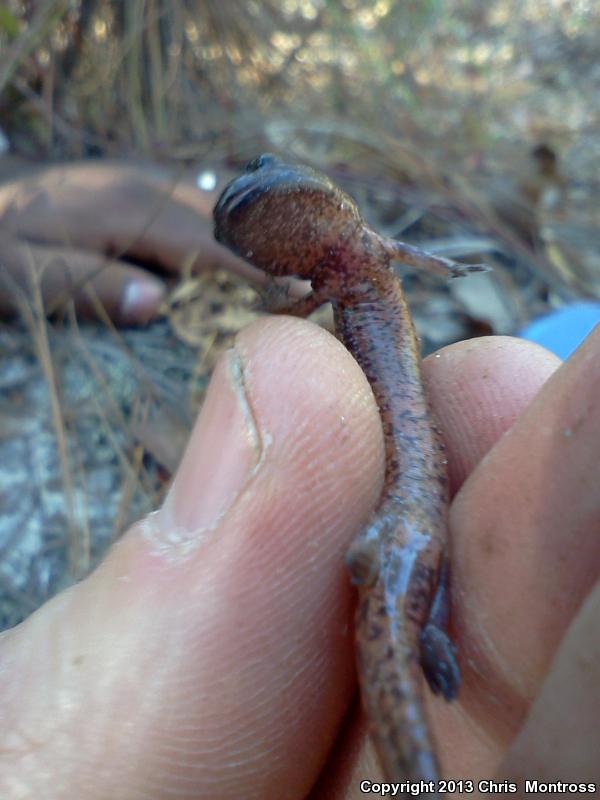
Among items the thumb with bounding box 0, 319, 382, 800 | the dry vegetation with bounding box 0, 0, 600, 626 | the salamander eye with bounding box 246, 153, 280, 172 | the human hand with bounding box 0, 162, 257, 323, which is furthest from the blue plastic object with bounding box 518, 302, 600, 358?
the thumb with bounding box 0, 319, 382, 800

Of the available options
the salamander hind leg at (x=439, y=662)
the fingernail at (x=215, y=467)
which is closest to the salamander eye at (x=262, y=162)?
the fingernail at (x=215, y=467)

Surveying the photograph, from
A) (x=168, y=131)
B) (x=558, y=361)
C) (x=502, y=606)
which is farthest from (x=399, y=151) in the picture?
(x=502, y=606)

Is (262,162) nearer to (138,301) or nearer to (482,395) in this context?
(482,395)

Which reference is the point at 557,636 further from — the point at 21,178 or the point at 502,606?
the point at 21,178

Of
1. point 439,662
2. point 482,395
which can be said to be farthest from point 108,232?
point 439,662

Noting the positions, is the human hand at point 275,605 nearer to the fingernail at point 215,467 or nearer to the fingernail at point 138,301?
the fingernail at point 215,467

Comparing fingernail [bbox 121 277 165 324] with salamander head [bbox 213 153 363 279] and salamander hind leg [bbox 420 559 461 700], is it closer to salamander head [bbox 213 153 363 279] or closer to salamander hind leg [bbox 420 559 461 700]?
salamander head [bbox 213 153 363 279]
